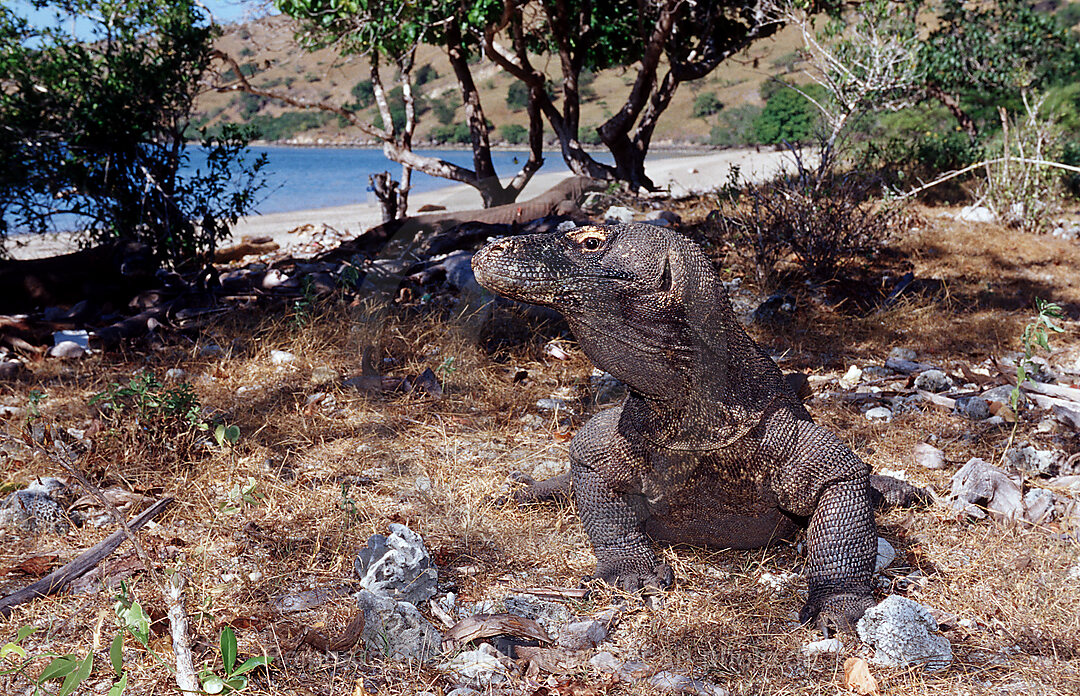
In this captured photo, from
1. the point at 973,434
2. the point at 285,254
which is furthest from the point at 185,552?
the point at 285,254

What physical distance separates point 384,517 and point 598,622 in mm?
→ 1174

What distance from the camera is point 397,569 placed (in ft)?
9.41

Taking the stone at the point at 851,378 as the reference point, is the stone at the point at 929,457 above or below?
below

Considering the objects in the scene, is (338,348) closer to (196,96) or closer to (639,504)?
(639,504)

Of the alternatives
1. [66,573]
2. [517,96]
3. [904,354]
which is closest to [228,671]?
[66,573]

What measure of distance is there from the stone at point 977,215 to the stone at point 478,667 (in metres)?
9.81

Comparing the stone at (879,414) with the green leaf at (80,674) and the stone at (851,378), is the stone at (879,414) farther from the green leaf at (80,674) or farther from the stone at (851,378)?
the green leaf at (80,674)

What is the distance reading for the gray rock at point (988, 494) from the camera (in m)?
3.42

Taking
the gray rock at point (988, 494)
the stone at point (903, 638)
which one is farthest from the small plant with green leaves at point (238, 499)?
the gray rock at point (988, 494)

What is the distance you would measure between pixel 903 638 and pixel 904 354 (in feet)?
11.4

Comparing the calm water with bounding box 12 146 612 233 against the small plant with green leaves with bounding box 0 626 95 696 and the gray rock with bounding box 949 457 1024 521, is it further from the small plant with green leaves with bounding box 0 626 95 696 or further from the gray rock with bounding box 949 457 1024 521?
the gray rock with bounding box 949 457 1024 521

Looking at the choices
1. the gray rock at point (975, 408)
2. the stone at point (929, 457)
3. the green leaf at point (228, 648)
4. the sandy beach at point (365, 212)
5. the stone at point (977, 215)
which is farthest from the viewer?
the sandy beach at point (365, 212)

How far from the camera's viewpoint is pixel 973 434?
4180 mm

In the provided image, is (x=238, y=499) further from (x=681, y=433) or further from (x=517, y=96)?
(x=517, y=96)
